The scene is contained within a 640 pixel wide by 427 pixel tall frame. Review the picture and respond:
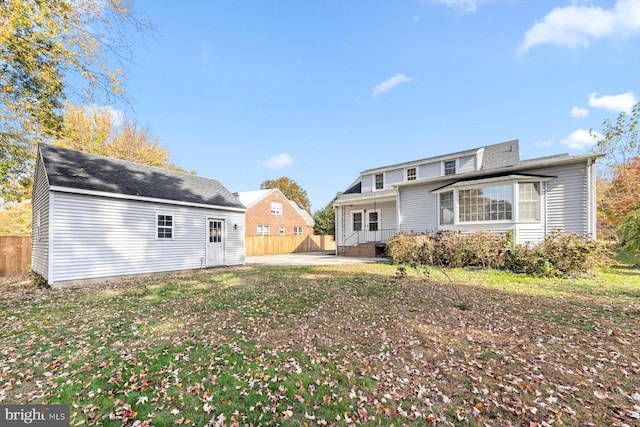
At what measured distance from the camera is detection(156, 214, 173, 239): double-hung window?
11.0 meters

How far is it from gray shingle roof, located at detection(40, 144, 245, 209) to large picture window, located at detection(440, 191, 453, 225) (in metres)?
10.8

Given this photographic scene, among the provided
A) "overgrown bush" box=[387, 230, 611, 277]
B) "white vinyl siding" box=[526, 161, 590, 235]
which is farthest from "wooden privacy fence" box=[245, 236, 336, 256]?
"white vinyl siding" box=[526, 161, 590, 235]

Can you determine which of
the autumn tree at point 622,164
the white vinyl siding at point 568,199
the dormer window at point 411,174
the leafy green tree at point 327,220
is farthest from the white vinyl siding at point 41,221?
the autumn tree at point 622,164

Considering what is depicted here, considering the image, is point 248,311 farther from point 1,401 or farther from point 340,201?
point 340,201

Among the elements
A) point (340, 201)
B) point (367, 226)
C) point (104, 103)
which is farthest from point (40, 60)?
point (367, 226)

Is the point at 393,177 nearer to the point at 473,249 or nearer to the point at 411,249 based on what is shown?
the point at 411,249

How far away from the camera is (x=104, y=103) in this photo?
27.4 ft

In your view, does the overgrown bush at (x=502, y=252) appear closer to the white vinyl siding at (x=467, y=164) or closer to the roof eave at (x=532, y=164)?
the roof eave at (x=532, y=164)

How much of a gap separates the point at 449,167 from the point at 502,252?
7.82m

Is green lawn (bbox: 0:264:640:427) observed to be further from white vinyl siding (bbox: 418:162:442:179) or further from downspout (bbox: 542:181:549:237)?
white vinyl siding (bbox: 418:162:442:179)

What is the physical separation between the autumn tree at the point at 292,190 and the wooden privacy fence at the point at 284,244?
71.1ft

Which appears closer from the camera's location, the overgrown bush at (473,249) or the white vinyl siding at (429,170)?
the overgrown bush at (473,249)

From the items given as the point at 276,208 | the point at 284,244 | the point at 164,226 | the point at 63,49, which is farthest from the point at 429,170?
the point at 63,49

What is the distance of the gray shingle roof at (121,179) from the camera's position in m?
9.04
